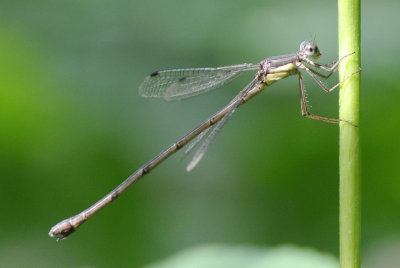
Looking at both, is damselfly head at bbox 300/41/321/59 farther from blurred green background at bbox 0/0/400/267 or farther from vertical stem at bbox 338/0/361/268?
vertical stem at bbox 338/0/361/268

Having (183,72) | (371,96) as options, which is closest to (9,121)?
(183,72)

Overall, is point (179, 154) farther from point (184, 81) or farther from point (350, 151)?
point (350, 151)

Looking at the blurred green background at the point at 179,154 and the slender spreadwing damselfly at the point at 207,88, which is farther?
the blurred green background at the point at 179,154

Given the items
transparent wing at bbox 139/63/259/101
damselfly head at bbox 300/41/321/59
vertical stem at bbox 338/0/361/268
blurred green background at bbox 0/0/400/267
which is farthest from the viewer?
blurred green background at bbox 0/0/400/267

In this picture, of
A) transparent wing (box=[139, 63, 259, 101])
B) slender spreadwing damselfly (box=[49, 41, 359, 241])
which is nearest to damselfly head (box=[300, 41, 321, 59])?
slender spreadwing damselfly (box=[49, 41, 359, 241])

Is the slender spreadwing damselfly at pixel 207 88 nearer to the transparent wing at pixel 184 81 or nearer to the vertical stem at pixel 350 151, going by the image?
the transparent wing at pixel 184 81

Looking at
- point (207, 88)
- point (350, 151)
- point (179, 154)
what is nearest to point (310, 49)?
point (207, 88)

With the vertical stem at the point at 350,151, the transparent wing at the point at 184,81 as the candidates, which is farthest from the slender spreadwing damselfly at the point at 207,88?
the vertical stem at the point at 350,151

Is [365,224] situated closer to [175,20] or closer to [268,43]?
[268,43]
